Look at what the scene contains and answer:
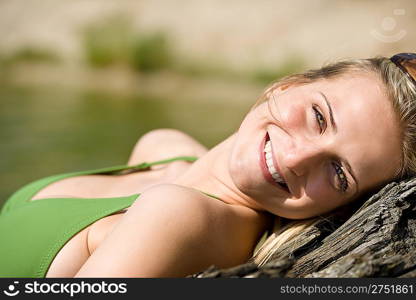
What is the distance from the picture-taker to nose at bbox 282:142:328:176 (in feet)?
6.12

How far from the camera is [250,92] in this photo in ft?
22.3

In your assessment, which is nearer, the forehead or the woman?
the woman

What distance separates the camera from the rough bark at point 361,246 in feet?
5.17

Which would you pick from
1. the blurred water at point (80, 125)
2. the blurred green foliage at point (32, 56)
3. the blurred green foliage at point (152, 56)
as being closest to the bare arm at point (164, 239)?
the blurred water at point (80, 125)

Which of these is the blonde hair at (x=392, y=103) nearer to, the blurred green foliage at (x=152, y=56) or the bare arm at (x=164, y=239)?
the bare arm at (x=164, y=239)

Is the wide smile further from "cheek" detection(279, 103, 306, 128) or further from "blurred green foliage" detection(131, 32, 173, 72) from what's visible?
"blurred green foliage" detection(131, 32, 173, 72)

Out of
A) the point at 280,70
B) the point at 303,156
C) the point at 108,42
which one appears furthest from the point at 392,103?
the point at 108,42

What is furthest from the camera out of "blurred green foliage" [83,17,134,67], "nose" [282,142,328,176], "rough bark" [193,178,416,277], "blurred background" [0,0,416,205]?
"blurred green foliage" [83,17,134,67]

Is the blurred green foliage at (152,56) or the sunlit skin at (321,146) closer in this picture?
the sunlit skin at (321,146)

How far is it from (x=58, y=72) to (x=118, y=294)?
5767 mm

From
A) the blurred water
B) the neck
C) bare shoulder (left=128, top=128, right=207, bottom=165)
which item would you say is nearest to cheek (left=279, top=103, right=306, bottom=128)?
the neck

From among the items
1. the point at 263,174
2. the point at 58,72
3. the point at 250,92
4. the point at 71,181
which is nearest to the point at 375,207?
the point at 263,174

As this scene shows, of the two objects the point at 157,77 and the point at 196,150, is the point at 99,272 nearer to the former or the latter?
the point at 196,150

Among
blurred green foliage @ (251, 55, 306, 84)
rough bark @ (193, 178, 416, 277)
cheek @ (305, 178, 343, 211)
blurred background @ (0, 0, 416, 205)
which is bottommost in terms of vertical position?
rough bark @ (193, 178, 416, 277)
